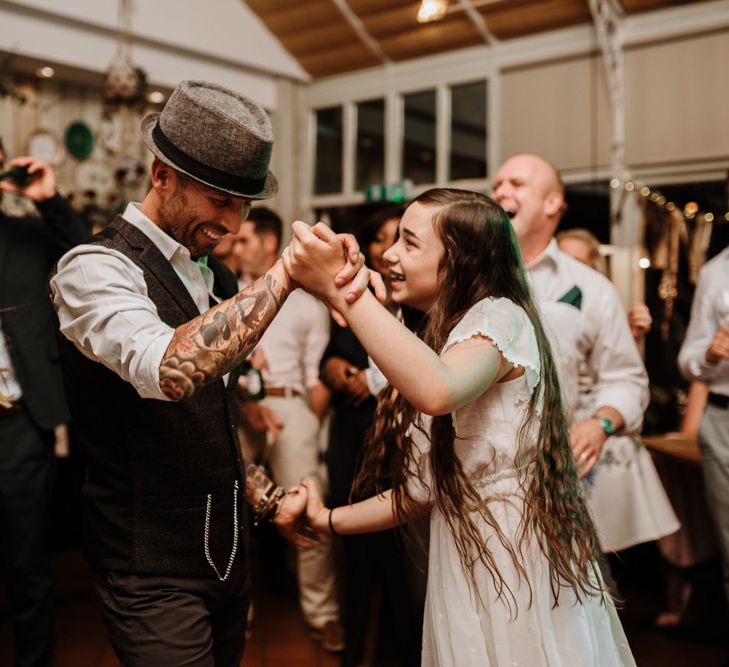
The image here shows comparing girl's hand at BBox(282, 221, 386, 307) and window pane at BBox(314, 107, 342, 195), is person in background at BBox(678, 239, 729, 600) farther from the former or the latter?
window pane at BBox(314, 107, 342, 195)

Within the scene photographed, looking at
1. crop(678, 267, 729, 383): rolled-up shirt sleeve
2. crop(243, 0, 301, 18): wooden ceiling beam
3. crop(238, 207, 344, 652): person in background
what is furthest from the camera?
crop(243, 0, 301, 18): wooden ceiling beam

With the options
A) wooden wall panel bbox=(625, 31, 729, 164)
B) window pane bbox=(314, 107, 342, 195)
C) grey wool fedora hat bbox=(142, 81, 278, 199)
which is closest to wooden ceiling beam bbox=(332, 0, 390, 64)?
window pane bbox=(314, 107, 342, 195)

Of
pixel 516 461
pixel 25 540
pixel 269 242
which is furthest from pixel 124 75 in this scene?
pixel 516 461

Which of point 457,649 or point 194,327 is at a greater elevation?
point 194,327

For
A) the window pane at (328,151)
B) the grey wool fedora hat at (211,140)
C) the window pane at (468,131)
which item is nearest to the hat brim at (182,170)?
the grey wool fedora hat at (211,140)

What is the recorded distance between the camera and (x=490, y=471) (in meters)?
1.44

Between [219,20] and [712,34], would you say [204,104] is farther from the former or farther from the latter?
[219,20]

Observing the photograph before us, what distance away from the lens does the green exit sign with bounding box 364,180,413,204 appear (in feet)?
19.4

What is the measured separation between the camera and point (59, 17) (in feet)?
16.4

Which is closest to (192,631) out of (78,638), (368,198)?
(78,638)

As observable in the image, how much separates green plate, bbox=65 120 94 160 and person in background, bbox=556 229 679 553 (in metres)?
4.48

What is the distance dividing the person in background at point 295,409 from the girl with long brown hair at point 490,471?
2.02 metres

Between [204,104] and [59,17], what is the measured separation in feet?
14.1

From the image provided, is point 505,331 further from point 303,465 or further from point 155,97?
point 155,97
